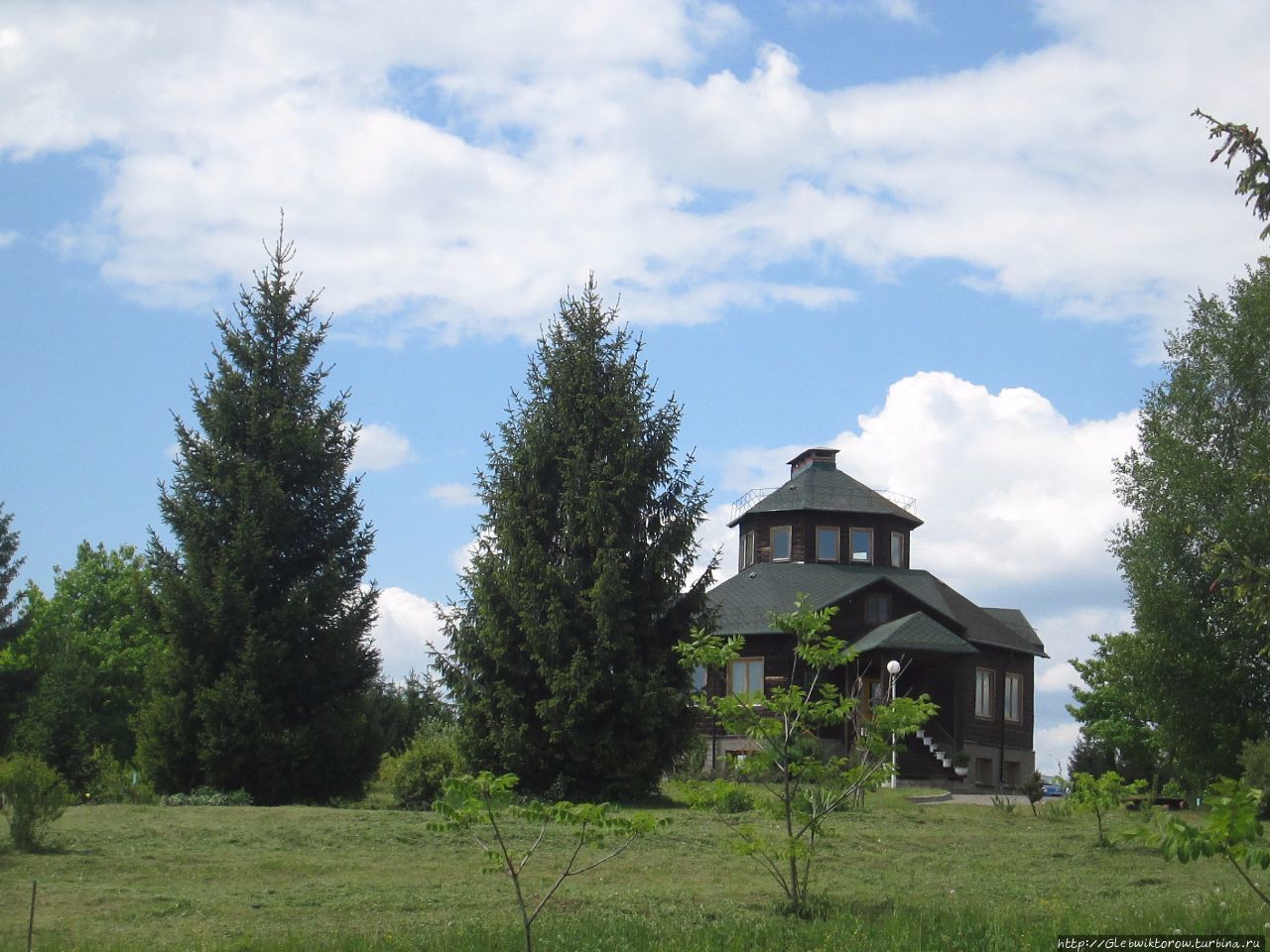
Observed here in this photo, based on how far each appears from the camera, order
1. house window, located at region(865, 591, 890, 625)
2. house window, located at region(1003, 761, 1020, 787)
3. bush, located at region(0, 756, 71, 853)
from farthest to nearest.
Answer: house window, located at region(1003, 761, 1020, 787) < house window, located at region(865, 591, 890, 625) < bush, located at region(0, 756, 71, 853)

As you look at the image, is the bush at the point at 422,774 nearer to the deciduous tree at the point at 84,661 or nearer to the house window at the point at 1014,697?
the deciduous tree at the point at 84,661

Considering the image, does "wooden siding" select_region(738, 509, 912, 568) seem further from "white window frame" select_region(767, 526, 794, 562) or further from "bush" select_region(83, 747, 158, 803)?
"bush" select_region(83, 747, 158, 803)

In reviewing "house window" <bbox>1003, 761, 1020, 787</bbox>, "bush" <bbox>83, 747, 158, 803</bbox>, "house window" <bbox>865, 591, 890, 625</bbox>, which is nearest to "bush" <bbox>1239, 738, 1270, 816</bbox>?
"bush" <bbox>83, 747, 158, 803</bbox>

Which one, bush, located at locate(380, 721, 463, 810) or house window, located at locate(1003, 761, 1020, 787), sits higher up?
bush, located at locate(380, 721, 463, 810)

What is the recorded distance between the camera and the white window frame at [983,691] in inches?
1674

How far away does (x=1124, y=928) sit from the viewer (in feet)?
33.4

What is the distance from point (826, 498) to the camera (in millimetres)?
46125

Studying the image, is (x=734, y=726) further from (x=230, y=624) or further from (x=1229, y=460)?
(x=1229, y=460)

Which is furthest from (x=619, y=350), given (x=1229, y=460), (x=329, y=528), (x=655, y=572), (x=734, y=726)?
(x=1229, y=460)

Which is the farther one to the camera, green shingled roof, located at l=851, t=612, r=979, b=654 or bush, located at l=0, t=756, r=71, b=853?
green shingled roof, located at l=851, t=612, r=979, b=654

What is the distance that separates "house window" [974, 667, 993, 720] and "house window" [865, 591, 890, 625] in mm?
3701

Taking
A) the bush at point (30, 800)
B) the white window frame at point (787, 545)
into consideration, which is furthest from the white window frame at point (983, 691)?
the bush at point (30, 800)

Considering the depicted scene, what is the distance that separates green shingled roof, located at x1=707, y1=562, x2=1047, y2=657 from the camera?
137 ft

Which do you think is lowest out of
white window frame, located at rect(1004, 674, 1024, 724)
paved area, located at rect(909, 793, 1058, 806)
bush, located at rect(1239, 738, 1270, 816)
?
paved area, located at rect(909, 793, 1058, 806)
